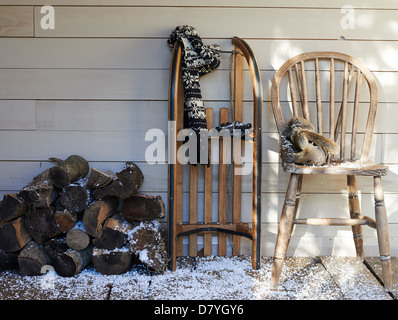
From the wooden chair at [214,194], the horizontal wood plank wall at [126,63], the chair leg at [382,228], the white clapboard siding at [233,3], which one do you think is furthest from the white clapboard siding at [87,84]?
the chair leg at [382,228]

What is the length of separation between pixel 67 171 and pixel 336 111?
134 centimetres

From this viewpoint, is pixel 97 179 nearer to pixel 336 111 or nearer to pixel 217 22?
pixel 217 22

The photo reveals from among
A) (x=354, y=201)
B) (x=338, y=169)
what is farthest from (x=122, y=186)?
(x=354, y=201)

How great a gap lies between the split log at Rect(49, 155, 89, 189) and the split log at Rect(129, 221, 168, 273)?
37cm

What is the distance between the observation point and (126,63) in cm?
219

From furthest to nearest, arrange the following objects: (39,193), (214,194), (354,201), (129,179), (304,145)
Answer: (214,194)
(354,201)
(129,179)
(39,193)
(304,145)

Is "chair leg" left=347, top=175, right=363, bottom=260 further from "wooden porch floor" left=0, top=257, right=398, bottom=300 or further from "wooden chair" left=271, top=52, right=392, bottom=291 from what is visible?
"wooden porch floor" left=0, top=257, right=398, bottom=300

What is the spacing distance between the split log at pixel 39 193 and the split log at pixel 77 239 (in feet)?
0.56

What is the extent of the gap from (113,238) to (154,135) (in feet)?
1.79

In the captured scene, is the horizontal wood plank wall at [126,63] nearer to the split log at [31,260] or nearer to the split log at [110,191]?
the split log at [110,191]

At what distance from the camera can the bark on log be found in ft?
6.55

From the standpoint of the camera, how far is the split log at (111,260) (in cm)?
201
